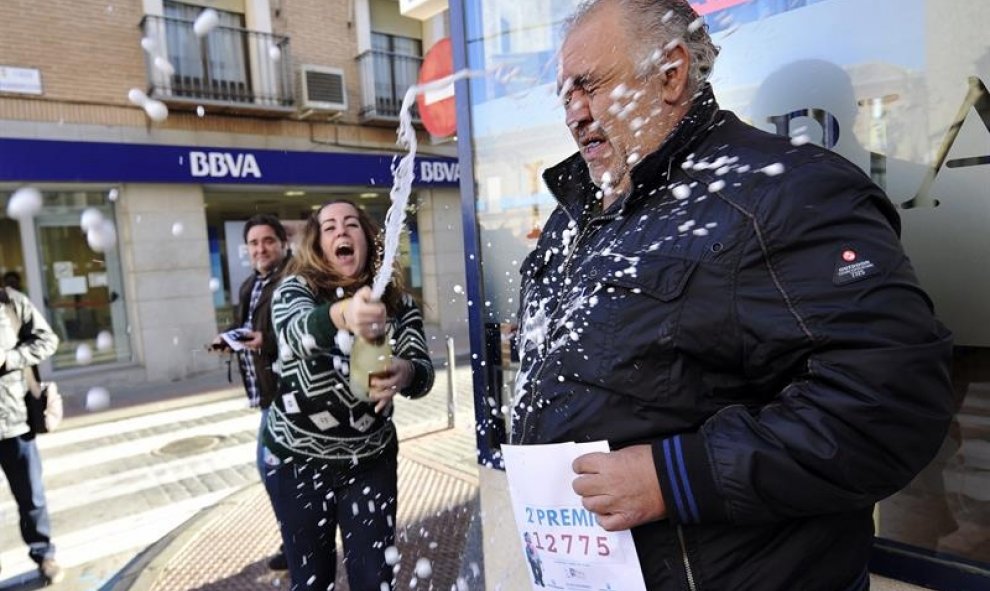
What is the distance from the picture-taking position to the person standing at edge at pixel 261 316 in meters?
3.60

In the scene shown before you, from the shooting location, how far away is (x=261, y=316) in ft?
12.0

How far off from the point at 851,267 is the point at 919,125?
1026 millimetres

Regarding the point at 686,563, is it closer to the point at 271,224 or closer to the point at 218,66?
the point at 271,224

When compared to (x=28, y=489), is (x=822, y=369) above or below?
above

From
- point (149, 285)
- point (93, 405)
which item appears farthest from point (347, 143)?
point (93, 405)

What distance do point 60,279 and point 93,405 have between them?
108 inches

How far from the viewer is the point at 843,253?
3.76ft

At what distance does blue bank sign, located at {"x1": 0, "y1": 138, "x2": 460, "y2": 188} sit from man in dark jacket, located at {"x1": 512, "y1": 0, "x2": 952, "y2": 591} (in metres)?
8.67

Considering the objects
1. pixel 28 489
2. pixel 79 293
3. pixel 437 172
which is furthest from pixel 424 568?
pixel 79 293

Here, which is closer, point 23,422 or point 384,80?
point 23,422

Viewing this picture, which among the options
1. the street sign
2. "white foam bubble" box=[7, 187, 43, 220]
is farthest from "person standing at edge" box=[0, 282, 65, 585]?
"white foam bubble" box=[7, 187, 43, 220]

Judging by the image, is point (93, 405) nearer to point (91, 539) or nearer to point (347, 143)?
point (91, 539)

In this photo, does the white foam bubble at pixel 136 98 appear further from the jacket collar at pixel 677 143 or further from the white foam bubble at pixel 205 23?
the jacket collar at pixel 677 143

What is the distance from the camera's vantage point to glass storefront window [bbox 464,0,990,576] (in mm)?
1785
